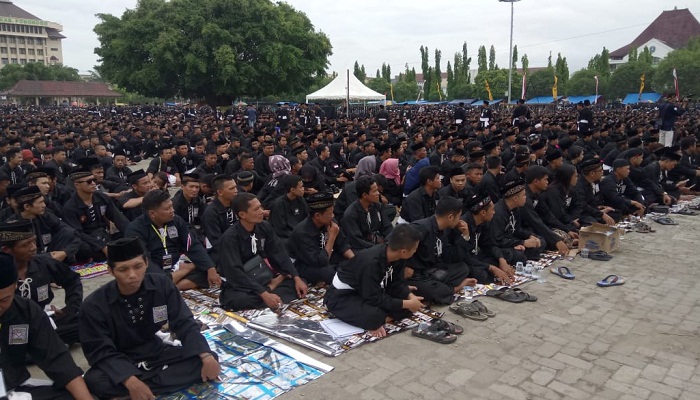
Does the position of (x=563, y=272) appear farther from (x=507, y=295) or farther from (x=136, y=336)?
(x=136, y=336)

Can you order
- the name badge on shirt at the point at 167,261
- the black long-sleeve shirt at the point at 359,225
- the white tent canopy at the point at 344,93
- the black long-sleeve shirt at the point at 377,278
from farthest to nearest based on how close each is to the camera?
the white tent canopy at the point at 344,93
the black long-sleeve shirt at the point at 359,225
the name badge on shirt at the point at 167,261
the black long-sleeve shirt at the point at 377,278

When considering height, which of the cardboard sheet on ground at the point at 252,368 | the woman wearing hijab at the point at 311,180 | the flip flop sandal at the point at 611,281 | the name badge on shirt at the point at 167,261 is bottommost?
the cardboard sheet on ground at the point at 252,368

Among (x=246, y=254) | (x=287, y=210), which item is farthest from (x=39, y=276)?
(x=287, y=210)

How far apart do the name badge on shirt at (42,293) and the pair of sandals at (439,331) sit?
10.8ft

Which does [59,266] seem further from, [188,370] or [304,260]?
[304,260]

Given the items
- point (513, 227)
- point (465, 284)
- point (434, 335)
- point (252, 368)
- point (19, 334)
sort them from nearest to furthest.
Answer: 1. point (19, 334)
2. point (252, 368)
3. point (434, 335)
4. point (465, 284)
5. point (513, 227)

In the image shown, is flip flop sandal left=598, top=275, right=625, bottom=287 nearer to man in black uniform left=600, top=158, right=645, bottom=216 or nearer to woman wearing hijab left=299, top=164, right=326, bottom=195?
man in black uniform left=600, top=158, right=645, bottom=216

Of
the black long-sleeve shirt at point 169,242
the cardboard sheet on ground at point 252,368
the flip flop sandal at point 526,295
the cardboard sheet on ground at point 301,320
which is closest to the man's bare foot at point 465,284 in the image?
the flip flop sandal at point 526,295

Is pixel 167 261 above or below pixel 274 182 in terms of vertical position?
below

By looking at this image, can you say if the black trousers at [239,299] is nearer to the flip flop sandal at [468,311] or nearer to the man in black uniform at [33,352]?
the flip flop sandal at [468,311]

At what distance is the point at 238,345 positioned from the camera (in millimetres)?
4555

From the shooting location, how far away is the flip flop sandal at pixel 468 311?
16.7 ft

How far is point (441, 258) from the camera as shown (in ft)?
19.5

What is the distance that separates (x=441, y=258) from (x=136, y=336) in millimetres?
3455
